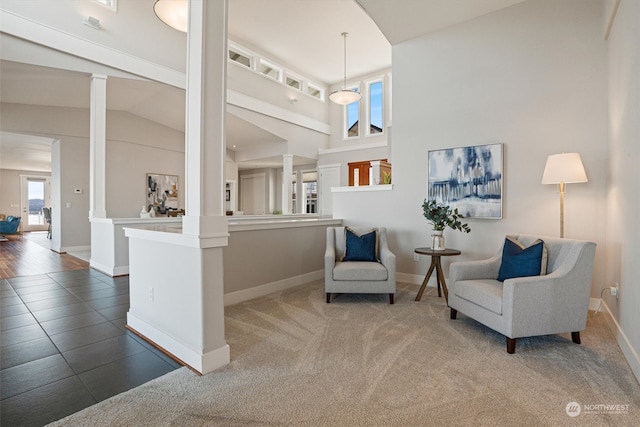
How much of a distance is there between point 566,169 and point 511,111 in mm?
1034

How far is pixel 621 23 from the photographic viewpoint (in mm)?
2635

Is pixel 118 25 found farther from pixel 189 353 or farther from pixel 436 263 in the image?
pixel 436 263

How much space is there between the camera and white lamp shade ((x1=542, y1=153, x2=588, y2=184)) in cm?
303

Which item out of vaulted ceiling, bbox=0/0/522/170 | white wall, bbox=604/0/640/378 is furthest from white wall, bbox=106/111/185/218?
white wall, bbox=604/0/640/378

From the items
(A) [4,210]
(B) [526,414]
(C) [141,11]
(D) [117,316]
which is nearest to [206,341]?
(D) [117,316]

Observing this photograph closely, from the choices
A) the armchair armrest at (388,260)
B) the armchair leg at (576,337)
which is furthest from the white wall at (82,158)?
the armchair leg at (576,337)

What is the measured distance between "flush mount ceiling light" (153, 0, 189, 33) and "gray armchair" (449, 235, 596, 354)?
3733 mm

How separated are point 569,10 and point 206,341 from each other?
485 cm

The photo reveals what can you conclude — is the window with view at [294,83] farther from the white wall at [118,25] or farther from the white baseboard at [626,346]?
the white baseboard at [626,346]

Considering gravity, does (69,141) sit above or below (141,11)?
below

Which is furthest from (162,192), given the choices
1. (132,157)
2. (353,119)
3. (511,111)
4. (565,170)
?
(565,170)

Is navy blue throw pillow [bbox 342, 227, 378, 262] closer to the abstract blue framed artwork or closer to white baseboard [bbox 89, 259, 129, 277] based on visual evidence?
the abstract blue framed artwork

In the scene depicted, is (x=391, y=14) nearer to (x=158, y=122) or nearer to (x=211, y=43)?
(x=211, y=43)

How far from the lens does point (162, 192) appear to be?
8672mm
